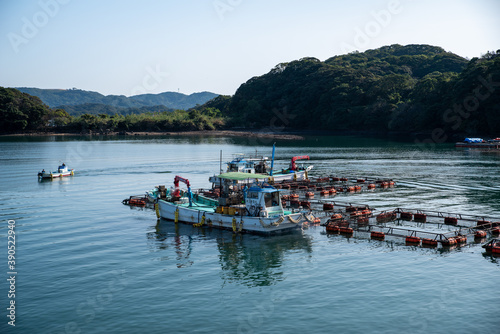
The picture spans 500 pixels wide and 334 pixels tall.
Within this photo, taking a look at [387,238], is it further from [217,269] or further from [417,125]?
[417,125]

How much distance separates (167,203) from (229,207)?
897cm

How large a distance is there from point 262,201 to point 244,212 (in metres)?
2.51

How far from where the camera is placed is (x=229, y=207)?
48.0 m

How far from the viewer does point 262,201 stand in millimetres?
46125

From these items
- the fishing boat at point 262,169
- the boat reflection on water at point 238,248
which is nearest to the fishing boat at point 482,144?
the fishing boat at point 262,169

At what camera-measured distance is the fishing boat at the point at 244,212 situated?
45.7 metres

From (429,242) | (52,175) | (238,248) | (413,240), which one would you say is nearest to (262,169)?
(238,248)

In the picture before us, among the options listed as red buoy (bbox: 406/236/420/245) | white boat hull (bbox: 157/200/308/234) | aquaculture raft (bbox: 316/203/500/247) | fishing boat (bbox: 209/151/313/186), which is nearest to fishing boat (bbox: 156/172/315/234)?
white boat hull (bbox: 157/200/308/234)

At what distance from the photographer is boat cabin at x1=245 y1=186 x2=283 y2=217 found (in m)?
46.0

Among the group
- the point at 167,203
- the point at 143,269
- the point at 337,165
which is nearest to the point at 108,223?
the point at 167,203

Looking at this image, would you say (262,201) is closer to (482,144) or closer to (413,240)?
(413,240)

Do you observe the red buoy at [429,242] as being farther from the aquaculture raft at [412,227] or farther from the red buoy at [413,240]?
the red buoy at [413,240]

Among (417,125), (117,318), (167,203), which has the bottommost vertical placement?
(117,318)

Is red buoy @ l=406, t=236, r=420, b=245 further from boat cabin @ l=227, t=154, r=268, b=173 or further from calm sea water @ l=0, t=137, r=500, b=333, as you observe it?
boat cabin @ l=227, t=154, r=268, b=173
